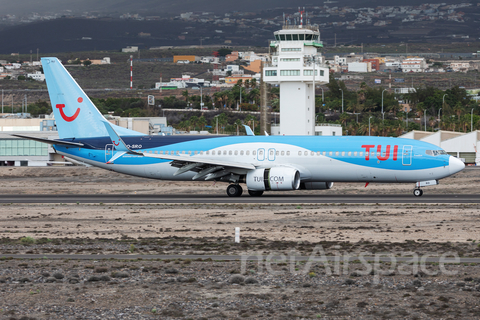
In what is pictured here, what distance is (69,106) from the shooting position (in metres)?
49.3

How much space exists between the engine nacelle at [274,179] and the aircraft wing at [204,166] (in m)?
0.80

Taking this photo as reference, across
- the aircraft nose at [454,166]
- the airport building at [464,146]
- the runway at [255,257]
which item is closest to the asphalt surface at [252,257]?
the runway at [255,257]

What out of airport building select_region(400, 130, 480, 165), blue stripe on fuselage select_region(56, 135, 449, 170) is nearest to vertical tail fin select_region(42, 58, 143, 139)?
blue stripe on fuselage select_region(56, 135, 449, 170)

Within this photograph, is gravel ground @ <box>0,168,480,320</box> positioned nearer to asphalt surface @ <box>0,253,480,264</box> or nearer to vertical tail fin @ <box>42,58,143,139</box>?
asphalt surface @ <box>0,253,480,264</box>

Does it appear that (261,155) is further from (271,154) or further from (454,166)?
(454,166)

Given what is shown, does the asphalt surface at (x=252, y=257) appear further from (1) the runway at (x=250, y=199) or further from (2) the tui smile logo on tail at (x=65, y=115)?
(2) the tui smile logo on tail at (x=65, y=115)

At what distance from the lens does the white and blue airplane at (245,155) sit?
42062 mm

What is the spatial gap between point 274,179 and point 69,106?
686 inches

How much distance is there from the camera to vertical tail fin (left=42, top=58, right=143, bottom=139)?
48.5 m

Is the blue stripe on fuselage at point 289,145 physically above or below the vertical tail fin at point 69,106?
below

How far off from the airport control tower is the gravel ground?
227 ft

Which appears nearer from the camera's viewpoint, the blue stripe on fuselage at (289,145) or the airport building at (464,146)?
the blue stripe on fuselage at (289,145)

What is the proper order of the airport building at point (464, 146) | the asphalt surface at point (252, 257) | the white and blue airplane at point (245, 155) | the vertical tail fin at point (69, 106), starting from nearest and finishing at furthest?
the asphalt surface at point (252, 257) < the white and blue airplane at point (245, 155) < the vertical tail fin at point (69, 106) < the airport building at point (464, 146)

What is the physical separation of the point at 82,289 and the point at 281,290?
17.1ft
